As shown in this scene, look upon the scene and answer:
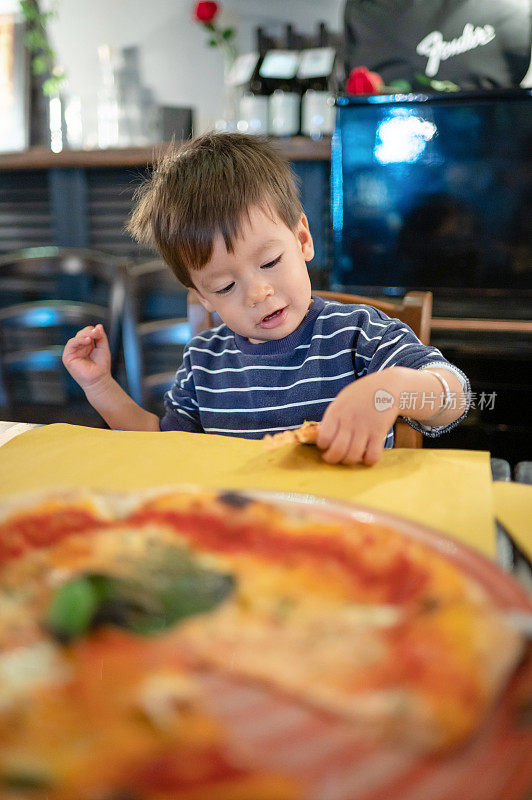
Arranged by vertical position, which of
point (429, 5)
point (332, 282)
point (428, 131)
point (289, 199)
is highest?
point (429, 5)

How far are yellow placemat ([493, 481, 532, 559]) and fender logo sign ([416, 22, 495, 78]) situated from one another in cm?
175

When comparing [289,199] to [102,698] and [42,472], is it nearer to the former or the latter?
[42,472]

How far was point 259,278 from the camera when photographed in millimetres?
896

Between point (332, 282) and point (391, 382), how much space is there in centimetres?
124

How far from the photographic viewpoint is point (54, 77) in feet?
8.49

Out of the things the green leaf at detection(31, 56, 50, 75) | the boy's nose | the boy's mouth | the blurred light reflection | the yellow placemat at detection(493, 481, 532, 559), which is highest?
the green leaf at detection(31, 56, 50, 75)

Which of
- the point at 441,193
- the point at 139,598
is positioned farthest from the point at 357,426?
the point at 441,193

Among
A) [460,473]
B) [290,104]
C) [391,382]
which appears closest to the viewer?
[460,473]

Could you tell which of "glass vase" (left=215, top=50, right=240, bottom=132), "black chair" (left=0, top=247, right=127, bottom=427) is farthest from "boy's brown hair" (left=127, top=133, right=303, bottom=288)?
"glass vase" (left=215, top=50, right=240, bottom=132)

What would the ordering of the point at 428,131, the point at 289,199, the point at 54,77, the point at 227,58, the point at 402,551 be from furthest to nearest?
the point at 54,77, the point at 227,58, the point at 428,131, the point at 289,199, the point at 402,551

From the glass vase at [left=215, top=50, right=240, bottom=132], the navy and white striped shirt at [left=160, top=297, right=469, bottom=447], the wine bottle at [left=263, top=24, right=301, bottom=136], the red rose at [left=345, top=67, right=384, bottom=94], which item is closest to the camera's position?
the navy and white striped shirt at [left=160, top=297, right=469, bottom=447]

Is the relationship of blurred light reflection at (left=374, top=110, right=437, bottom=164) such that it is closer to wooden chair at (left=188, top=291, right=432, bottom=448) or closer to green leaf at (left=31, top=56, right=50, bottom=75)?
wooden chair at (left=188, top=291, right=432, bottom=448)

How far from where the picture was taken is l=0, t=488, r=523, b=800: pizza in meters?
0.23

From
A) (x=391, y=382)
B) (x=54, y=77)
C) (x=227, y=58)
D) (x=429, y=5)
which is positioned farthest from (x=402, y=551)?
(x=54, y=77)
